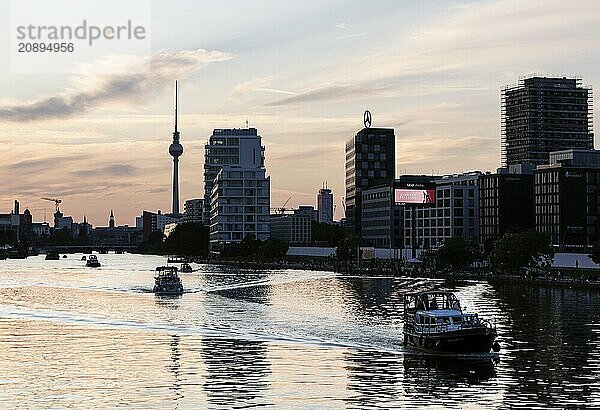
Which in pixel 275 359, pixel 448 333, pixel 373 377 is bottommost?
pixel 373 377

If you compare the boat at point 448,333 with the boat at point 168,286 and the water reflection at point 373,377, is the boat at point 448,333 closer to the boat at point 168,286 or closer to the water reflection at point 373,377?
the water reflection at point 373,377

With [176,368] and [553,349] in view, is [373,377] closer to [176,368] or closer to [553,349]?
[176,368]

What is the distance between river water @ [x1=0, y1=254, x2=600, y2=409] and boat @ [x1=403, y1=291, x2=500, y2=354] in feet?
6.11

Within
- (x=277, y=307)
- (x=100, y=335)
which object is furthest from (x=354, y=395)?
(x=277, y=307)

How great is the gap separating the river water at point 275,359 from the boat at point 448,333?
1.86 metres

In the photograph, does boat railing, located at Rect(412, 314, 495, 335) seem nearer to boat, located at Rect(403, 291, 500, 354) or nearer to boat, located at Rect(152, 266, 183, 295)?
boat, located at Rect(403, 291, 500, 354)

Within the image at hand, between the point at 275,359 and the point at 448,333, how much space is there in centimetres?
1496

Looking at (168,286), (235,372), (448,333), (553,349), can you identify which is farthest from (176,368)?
(168,286)

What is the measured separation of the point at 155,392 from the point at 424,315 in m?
30.8

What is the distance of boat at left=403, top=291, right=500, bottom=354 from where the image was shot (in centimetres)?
8662

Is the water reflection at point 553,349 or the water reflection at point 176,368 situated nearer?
the water reflection at point 176,368

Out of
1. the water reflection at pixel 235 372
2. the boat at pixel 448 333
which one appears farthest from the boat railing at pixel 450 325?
the water reflection at pixel 235 372

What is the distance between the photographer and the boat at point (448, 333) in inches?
3410

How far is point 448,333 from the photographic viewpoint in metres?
87.9
